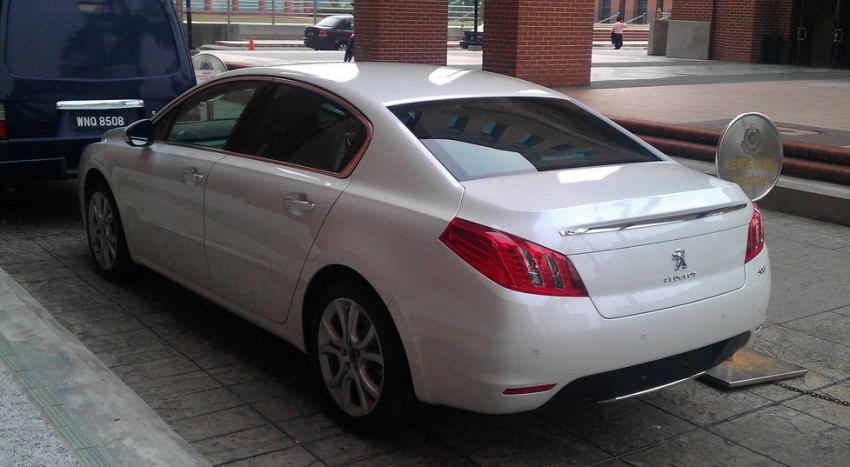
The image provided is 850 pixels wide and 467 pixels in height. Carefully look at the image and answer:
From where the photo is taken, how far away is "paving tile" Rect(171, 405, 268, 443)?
4.38 metres

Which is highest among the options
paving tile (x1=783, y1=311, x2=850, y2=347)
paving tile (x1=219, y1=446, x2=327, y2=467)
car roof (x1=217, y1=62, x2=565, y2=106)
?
car roof (x1=217, y1=62, x2=565, y2=106)

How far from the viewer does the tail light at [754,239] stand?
4.33 m

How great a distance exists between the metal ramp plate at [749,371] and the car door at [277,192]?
2.17m

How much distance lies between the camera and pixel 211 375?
16.8ft

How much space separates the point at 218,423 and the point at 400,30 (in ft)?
55.5

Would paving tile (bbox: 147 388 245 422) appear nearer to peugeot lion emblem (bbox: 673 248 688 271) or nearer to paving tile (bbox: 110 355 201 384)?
paving tile (bbox: 110 355 201 384)

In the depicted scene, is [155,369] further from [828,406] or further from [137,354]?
[828,406]

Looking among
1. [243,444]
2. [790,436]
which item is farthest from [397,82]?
[790,436]

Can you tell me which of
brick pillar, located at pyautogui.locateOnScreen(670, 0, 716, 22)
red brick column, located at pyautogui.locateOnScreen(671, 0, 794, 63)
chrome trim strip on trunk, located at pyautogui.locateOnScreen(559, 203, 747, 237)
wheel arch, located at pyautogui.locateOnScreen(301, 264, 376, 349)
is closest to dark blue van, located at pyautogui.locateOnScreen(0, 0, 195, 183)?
wheel arch, located at pyautogui.locateOnScreen(301, 264, 376, 349)

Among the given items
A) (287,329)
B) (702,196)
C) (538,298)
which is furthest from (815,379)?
(287,329)

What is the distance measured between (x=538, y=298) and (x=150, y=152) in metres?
3.24

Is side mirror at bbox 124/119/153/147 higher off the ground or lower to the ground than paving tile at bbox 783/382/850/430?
higher

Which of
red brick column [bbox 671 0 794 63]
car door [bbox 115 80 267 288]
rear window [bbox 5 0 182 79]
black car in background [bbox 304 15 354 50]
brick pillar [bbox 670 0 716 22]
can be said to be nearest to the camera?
car door [bbox 115 80 267 288]

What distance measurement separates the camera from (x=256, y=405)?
4.74 meters
